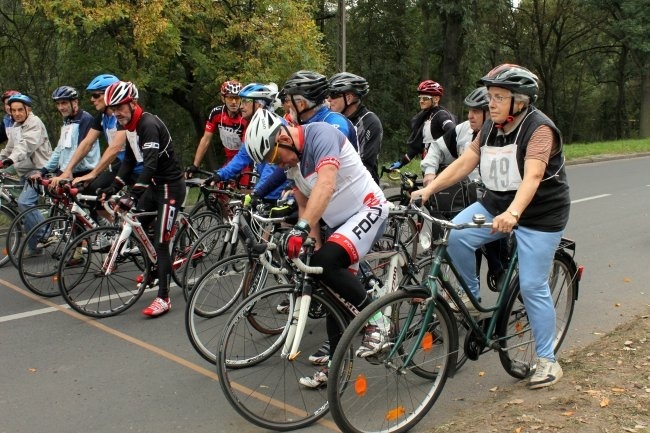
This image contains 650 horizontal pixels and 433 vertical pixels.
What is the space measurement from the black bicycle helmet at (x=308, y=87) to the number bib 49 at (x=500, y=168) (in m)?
1.45

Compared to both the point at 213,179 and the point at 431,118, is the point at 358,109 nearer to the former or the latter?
the point at 431,118

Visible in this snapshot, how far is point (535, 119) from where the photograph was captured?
3.76 meters

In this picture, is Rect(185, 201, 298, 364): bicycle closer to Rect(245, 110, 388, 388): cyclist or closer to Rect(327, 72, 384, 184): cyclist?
Rect(245, 110, 388, 388): cyclist

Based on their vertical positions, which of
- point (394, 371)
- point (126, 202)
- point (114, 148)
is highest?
point (114, 148)

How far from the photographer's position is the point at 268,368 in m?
4.30

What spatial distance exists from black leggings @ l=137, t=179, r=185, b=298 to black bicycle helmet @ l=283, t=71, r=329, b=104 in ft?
5.43

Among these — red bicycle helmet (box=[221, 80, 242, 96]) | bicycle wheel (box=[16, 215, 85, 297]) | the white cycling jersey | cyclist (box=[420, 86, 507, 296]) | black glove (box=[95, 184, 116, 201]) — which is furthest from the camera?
red bicycle helmet (box=[221, 80, 242, 96])

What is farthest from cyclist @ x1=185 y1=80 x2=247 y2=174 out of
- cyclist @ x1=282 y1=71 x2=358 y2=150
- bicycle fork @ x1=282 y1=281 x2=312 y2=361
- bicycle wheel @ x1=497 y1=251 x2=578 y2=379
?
bicycle wheel @ x1=497 y1=251 x2=578 y2=379

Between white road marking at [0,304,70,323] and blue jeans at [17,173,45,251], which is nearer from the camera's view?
white road marking at [0,304,70,323]

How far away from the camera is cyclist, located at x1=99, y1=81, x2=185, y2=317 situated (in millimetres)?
5602

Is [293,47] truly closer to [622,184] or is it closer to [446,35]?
[622,184]

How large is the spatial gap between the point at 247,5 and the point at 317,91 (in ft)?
44.1

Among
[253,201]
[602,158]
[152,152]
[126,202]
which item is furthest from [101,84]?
A: [602,158]

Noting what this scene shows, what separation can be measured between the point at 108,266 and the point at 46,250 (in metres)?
1.18
